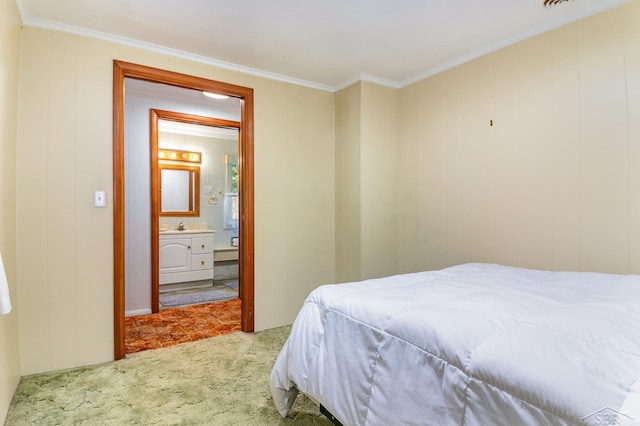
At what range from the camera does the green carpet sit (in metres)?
1.84

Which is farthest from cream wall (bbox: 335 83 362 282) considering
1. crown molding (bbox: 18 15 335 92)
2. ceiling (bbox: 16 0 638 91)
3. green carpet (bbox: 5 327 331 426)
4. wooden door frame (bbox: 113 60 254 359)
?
green carpet (bbox: 5 327 331 426)

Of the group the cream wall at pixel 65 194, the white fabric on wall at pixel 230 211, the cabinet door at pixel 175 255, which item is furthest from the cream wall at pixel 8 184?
the white fabric on wall at pixel 230 211

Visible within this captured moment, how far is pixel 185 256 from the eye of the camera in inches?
204

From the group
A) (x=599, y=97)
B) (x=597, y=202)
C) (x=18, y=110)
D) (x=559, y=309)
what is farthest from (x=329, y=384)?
(x=18, y=110)

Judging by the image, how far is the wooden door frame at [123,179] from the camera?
259cm

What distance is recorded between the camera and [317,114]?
3.60m

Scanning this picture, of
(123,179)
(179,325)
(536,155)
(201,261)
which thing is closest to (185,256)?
(201,261)

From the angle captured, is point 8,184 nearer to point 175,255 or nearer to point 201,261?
point 175,255

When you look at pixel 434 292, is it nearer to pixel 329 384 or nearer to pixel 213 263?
pixel 329 384

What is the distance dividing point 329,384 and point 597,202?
6.45 ft

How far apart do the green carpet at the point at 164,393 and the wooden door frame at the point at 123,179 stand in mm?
336

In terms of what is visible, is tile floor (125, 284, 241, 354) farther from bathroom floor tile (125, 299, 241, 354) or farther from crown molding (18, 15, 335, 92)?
crown molding (18, 15, 335, 92)

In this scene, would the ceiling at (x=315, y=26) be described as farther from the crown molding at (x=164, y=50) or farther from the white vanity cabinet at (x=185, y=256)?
the white vanity cabinet at (x=185, y=256)

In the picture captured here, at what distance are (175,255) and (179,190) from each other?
117 cm
